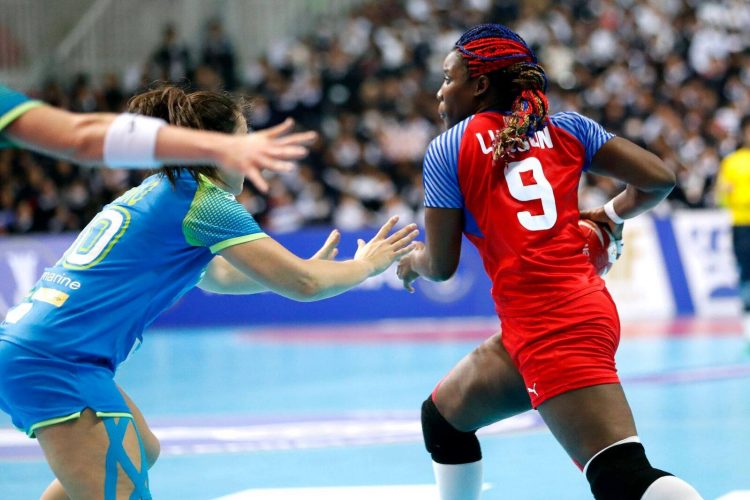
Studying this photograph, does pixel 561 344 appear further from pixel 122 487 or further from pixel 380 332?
pixel 380 332

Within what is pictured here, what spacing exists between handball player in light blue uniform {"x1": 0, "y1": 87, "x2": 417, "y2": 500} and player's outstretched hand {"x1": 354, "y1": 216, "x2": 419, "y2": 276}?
33 cm

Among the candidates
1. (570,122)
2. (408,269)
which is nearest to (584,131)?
(570,122)

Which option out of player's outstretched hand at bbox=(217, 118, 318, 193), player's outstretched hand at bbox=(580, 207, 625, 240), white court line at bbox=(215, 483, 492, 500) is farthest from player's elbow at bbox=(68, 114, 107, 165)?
white court line at bbox=(215, 483, 492, 500)

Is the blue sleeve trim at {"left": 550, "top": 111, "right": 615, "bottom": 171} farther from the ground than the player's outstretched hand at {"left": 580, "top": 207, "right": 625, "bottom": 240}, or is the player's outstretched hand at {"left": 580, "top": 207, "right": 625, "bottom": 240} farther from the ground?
the blue sleeve trim at {"left": 550, "top": 111, "right": 615, "bottom": 171}

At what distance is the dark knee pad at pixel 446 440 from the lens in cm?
423

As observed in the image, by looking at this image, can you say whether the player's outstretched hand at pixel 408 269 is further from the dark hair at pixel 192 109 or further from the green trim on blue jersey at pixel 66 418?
the green trim on blue jersey at pixel 66 418

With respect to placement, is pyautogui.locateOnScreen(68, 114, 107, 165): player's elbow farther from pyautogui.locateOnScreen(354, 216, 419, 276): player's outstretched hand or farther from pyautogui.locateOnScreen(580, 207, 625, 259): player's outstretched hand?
pyautogui.locateOnScreen(580, 207, 625, 259): player's outstretched hand

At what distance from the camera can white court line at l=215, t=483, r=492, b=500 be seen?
578 centimetres

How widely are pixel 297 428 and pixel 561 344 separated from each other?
4709 mm

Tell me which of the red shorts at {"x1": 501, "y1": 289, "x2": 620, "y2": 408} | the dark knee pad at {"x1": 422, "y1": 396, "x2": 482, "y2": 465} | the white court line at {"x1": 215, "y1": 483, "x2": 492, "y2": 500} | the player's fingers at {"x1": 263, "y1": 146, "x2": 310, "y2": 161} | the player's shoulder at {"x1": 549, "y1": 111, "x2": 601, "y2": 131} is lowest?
the white court line at {"x1": 215, "y1": 483, "x2": 492, "y2": 500}

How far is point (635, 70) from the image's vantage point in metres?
19.2

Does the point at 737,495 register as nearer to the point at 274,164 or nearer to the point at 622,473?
the point at 622,473

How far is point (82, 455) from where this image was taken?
129 inches

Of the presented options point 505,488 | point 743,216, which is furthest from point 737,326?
point 505,488
